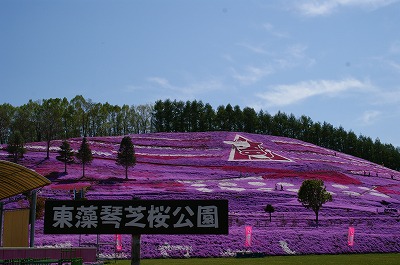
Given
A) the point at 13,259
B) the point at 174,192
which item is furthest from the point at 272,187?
the point at 13,259

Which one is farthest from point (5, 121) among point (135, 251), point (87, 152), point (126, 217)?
point (126, 217)

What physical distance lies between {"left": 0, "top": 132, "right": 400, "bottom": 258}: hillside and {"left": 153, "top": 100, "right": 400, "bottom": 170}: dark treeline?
19.7 metres

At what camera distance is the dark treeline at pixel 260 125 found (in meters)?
135

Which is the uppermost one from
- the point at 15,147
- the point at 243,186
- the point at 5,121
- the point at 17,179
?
the point at 5,121

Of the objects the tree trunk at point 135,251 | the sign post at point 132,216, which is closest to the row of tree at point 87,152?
the tree trunk at point 135,251

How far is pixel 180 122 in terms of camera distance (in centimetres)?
13462

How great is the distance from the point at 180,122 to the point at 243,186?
2522 inches

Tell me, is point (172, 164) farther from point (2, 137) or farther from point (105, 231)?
point (105, 231)

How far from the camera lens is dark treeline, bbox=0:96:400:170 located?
416 ft

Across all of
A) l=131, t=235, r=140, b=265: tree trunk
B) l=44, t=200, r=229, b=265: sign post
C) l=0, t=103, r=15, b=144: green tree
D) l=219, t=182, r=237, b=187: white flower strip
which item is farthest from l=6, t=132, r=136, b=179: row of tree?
l=44, t=200, r=229, b=265: sign post

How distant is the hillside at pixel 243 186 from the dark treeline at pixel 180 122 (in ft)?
66.4

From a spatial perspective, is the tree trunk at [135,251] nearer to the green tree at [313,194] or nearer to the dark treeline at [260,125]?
the green tree at [313,194]

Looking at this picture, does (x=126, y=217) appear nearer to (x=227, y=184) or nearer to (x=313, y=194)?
(x=313, y=194)

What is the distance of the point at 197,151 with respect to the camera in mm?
98875
